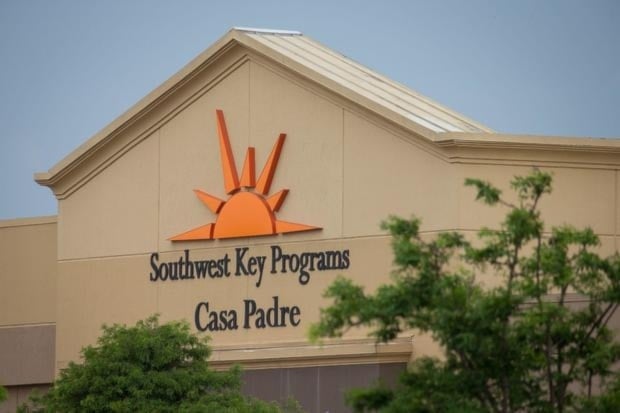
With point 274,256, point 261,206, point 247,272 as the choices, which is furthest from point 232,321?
point 261,206

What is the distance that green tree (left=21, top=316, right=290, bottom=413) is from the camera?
3247 cm

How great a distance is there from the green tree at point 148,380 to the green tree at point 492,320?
9.71m

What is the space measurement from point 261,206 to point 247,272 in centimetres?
158

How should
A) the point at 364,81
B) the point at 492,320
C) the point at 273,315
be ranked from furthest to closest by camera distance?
the point at 364,81, the point at 273,315, the point at 492,320

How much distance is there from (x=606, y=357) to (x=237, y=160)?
18.3m

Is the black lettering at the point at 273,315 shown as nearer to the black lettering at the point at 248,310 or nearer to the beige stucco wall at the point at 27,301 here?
Result: the black lettering at the point at 248,310

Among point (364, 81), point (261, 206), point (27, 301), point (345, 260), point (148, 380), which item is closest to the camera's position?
point (148, 380)

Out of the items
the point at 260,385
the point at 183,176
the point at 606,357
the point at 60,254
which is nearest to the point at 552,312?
the point at 606,357

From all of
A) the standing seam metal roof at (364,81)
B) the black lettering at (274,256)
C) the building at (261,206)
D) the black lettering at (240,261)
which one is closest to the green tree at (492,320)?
the building at (261,206)

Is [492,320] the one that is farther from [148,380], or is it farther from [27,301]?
[27,301]

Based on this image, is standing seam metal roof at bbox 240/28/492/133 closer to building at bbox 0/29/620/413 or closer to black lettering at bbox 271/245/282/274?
building at bbox 0/29/620/413

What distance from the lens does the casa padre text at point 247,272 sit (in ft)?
126

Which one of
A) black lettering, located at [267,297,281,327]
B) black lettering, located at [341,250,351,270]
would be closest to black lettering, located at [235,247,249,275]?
black lettering, located at [267,297,281,327]

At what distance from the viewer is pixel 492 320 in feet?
72.0
